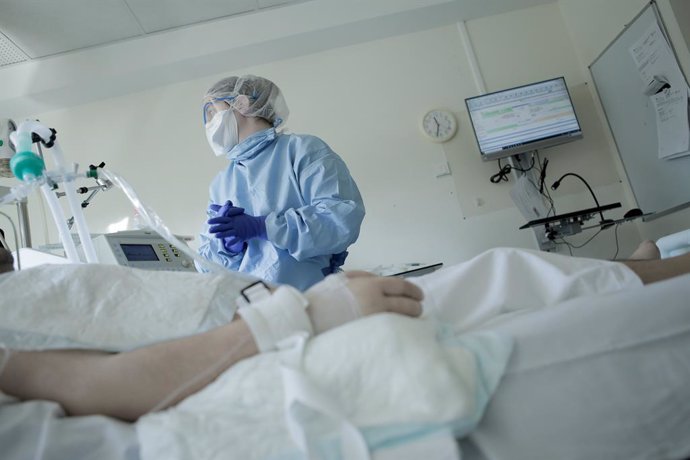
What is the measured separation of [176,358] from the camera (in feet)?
2.08

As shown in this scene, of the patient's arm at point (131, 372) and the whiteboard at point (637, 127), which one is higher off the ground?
the whiteboard at point (637, 127)

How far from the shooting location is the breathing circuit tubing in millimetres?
927

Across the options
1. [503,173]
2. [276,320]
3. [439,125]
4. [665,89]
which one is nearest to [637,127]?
[665,89]

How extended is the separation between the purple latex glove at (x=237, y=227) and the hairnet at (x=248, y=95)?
482mm

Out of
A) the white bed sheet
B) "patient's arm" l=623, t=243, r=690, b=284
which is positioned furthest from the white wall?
the white bed sheet

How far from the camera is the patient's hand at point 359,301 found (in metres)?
0.66

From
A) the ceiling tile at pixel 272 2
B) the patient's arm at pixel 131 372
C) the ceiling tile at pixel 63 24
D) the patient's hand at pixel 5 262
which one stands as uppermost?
the ceiling tile at pixel 63 24

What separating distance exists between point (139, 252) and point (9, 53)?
1.89 metres

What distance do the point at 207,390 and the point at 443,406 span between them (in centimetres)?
28

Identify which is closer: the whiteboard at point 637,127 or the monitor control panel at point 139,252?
the monitor control panel at point 139,252

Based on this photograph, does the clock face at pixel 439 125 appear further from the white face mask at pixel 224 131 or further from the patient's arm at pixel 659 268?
the patient's arm at pixel 659 268

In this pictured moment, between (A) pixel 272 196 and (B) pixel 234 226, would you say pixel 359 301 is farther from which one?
(A) pixel 272 196

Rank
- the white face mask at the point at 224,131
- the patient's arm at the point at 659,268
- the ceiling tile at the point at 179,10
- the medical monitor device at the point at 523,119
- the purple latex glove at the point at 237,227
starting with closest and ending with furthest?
A: the patient's arm at the point at 659,268 < the purple latex glove at the point at 237,227 < the white face mask at the point at 224,131 < the ceiling tile at the point at 179,10 < the medical monitor device at the point at 523,119

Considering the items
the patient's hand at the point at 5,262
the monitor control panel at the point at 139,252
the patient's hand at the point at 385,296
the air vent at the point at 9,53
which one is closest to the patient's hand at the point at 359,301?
the patient's hand at the point at 385,296
